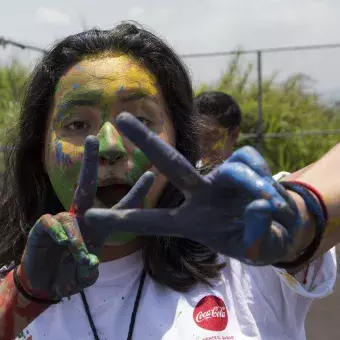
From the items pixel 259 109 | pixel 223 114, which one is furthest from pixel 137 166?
pixel 259 109

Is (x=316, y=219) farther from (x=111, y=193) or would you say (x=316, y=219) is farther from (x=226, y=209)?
(x=111, y=193)

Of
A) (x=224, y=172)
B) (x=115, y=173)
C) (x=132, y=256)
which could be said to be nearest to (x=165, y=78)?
(x=115, y=173)

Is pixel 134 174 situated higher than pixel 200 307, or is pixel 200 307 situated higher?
pixel 134 174

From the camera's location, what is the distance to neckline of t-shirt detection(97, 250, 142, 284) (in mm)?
1423

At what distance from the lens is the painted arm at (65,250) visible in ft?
3.31

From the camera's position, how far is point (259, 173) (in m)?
0.86

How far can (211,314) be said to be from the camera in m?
1.34

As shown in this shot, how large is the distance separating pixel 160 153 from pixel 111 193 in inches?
20.3

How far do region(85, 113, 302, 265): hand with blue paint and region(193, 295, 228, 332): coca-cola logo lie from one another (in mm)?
501

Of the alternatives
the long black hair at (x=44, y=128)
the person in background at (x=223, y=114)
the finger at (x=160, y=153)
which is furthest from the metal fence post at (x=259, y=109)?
the finger at (x=160, y=153)

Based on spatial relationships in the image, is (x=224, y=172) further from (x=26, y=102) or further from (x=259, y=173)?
(x=26, y=102)

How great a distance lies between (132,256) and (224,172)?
686 mm

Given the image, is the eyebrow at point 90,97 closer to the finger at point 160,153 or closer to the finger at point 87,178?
the finger at point 87,178

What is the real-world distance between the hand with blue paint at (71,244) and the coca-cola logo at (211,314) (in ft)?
1.18
